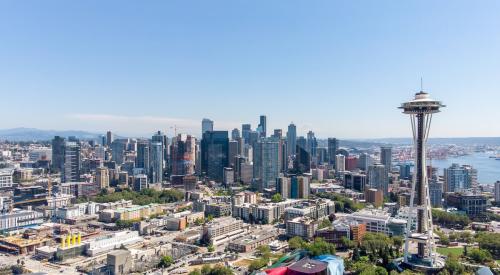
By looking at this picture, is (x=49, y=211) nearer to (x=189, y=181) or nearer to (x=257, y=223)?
(x=189, y=181)

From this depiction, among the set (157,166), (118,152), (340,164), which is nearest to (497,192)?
(340,164)

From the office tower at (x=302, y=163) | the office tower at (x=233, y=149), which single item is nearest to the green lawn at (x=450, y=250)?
the office tower at (x=302, y=163)

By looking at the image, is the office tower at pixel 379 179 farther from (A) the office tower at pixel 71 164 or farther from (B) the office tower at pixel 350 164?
(A) the office tower at pixel 71 164

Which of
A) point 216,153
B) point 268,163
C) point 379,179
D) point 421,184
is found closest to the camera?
point 421,184

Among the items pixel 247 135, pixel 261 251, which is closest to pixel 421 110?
pixel 261 251

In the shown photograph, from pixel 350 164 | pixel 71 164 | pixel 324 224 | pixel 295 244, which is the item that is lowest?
pixel 295 244

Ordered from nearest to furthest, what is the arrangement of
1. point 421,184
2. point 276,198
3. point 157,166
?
point 421,184 → point 276,198 → point 157,166

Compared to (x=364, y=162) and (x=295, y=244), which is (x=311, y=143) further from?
(x=295, y=244)
